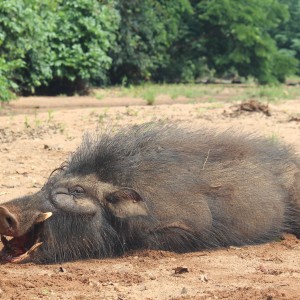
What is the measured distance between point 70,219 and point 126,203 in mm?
382

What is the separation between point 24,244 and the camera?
5.13 m

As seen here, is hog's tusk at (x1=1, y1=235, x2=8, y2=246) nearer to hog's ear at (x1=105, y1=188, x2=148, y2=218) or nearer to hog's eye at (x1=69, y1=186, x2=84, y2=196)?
hog's eye at (x1=69, y1=186, x2=84, y2=196)

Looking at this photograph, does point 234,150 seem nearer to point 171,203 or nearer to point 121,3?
point 171,203

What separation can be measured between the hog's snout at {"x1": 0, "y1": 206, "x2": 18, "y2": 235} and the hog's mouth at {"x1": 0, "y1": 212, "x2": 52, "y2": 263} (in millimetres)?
155

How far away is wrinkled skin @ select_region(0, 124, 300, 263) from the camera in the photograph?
509 cm

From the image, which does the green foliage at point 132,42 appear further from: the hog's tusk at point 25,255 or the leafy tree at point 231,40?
the hog's tusk at point 25,255

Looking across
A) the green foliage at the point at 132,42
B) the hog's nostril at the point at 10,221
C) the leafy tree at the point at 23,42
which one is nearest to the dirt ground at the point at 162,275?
the hog's nostril at the point at 10,221

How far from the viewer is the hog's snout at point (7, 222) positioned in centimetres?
480

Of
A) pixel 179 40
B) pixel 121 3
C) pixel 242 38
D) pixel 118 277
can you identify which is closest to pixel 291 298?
pixel 118 277

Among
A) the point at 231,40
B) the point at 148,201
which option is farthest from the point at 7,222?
the point at 231,40

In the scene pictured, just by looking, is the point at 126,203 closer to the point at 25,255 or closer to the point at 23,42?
the point at 25,255

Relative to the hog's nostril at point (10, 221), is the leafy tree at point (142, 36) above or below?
below

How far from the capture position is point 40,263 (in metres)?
5.05

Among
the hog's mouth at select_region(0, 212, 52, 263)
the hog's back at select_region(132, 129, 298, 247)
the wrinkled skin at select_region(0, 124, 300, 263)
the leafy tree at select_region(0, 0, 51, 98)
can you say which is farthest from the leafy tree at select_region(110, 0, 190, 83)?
the hog's mouth at select_region(0, 212, 52, 263)
